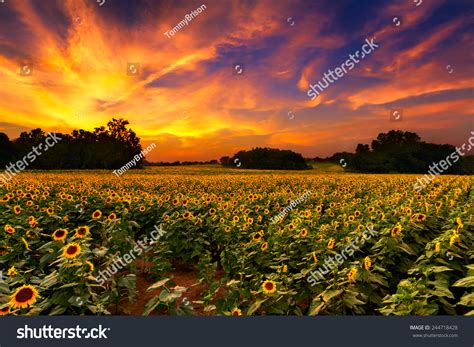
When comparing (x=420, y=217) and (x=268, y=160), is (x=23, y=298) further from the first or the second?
(x=268, y=160)

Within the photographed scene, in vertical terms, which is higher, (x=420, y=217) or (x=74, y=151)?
(x=74, y=151)

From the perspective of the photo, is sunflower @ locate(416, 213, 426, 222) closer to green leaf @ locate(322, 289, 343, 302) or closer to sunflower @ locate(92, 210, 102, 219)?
green leaf @ locate(322, 289, 343, 302)

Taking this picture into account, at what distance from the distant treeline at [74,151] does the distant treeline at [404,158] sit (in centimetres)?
4340

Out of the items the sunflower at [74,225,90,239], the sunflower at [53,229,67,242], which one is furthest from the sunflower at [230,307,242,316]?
the sunflower at [53,229,67,242]

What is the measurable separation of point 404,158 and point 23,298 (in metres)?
74.5

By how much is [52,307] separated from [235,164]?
208 feet

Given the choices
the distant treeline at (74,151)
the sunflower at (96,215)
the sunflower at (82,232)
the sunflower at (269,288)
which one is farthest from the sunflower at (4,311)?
the distant treeline at (74,151)

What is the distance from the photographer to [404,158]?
6881 cm

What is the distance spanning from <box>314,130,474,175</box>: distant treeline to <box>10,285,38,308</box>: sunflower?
63.2 meters

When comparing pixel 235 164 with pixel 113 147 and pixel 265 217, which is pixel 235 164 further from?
pixel 265 217

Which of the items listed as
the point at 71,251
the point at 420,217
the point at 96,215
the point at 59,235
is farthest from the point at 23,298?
the point at 420,217

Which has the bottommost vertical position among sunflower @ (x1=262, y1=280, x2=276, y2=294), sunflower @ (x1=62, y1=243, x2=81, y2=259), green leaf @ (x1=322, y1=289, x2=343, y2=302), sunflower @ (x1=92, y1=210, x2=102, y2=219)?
green leaf @ (x1=322, y1=289, x2=343, y2=302)

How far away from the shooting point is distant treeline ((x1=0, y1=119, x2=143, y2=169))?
2100 inches

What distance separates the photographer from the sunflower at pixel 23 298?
3607mm
